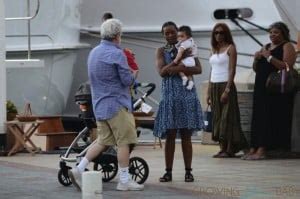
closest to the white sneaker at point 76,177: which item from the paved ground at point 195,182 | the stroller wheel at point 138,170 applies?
the paved ground at point 195,182

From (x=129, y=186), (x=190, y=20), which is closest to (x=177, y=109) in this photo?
(x=129, y=186)

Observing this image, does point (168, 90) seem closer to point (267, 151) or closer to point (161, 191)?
point (161, 191)

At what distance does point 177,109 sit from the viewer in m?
10.5

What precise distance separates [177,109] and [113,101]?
1039 mm

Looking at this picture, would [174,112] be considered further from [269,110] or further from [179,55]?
[269,110]

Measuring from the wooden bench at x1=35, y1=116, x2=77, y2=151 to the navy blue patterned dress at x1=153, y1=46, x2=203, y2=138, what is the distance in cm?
428

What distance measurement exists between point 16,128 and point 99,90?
14.6 ft

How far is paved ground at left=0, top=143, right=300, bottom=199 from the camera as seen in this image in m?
9.59

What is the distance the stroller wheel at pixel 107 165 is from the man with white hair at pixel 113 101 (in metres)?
0.41

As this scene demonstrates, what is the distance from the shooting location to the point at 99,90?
980cm

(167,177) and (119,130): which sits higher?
(119,130)

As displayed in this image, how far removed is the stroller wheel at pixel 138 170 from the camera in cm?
1023

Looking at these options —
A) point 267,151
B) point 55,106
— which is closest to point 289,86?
point 267,151

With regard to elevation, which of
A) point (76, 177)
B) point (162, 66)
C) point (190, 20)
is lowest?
point (76, 177)
